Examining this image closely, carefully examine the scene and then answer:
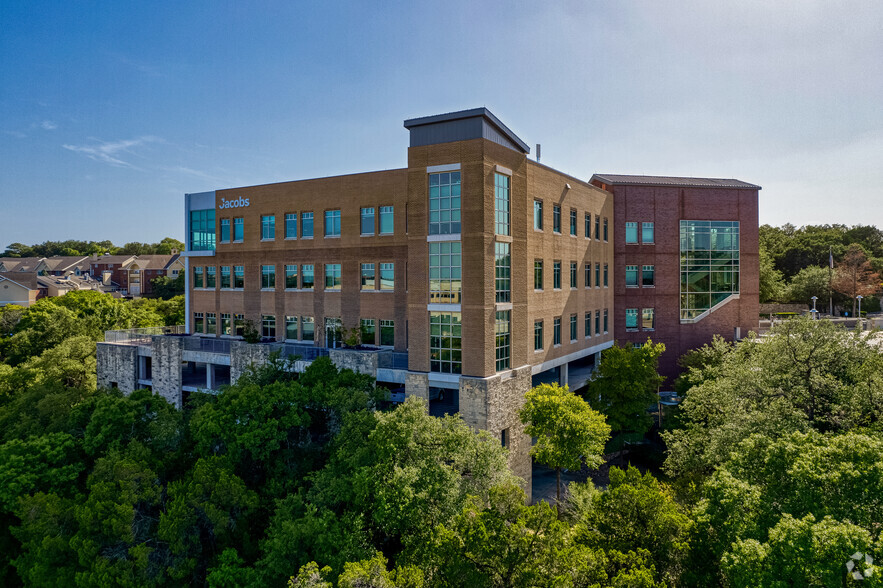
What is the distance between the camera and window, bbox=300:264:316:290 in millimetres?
35875

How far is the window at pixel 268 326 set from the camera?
37.8m

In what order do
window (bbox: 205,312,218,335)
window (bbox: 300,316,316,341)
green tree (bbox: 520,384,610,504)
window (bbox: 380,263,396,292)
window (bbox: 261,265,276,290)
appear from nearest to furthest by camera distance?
green tree (bbox: 520,384,610,504)
window (bbox: 380,263,396,292)
window (bbox: 300,316,316,341)
window (bbox: 261,265,276,290)
window (bbox: 205,312,218,335)

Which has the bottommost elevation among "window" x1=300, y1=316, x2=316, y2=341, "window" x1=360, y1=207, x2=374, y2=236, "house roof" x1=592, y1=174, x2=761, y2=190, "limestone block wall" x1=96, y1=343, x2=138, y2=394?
"limestone block wall" x1=96, y1=343, x2=138, y2=394

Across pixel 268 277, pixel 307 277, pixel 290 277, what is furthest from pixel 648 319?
pixel 268 277

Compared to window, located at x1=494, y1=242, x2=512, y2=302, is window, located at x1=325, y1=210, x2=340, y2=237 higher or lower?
window, located at x1=325, y1=210, x2=340, y2=237

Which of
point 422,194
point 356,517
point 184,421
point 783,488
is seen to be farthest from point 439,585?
point 422,194

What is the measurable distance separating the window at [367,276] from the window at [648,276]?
23561 mm

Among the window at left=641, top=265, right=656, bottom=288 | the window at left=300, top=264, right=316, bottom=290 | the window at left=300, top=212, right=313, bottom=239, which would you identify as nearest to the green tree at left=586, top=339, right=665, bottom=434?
the window at left=641, top=265, right=656, bottom=288

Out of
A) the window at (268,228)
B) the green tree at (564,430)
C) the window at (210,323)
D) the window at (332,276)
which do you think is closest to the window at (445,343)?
the green tree at (564,430)

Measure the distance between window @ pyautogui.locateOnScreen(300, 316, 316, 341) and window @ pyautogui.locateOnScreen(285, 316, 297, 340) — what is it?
0.61 metres

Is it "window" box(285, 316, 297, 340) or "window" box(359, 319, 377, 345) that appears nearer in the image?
"window" box(359, 319, 377, 345)

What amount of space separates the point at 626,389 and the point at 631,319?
49.9ft

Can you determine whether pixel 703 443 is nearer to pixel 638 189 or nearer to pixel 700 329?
pixel 700 329

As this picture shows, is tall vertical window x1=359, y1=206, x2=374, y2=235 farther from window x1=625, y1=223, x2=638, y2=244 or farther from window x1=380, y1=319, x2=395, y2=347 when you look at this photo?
window x1=625, y1=223, x2=638, y2=244
